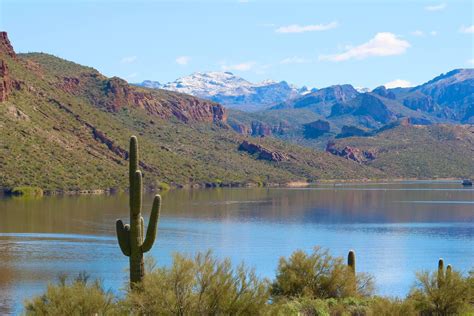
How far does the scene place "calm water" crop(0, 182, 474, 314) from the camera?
6322 centimetres

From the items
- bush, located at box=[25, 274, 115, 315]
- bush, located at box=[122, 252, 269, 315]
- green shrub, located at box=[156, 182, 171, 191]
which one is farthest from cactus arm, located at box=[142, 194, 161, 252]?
green shrub, located at box=[156, 182, 171, 191]

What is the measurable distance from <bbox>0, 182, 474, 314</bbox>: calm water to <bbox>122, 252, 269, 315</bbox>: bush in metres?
20.6

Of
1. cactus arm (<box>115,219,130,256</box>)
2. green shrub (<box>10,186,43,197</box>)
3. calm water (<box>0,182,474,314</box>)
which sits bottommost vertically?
calm water (<box>0,182,474,314</box>)

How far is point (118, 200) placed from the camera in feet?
458

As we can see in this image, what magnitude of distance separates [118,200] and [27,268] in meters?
77.1

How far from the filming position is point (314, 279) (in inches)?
1692

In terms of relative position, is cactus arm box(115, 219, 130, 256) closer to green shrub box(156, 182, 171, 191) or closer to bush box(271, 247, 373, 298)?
bush box(271, 247, 373, 298)

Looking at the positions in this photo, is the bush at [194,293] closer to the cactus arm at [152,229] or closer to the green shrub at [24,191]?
the cactus arm at [152,229]

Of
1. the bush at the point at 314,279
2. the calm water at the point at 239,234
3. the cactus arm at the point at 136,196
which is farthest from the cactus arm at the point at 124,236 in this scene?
the calm water at the point at 239,234

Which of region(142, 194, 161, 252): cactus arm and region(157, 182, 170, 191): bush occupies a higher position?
region(157, 182, 170, 191): bush

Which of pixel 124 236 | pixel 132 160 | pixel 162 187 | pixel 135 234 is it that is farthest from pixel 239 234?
pixel 162 187

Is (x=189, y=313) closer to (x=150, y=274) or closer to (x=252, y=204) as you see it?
(x=150, y=274)

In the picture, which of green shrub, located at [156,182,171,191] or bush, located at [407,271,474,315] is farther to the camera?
green shrub, located at [156,182,171,191]

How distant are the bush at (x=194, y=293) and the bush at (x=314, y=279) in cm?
1182
